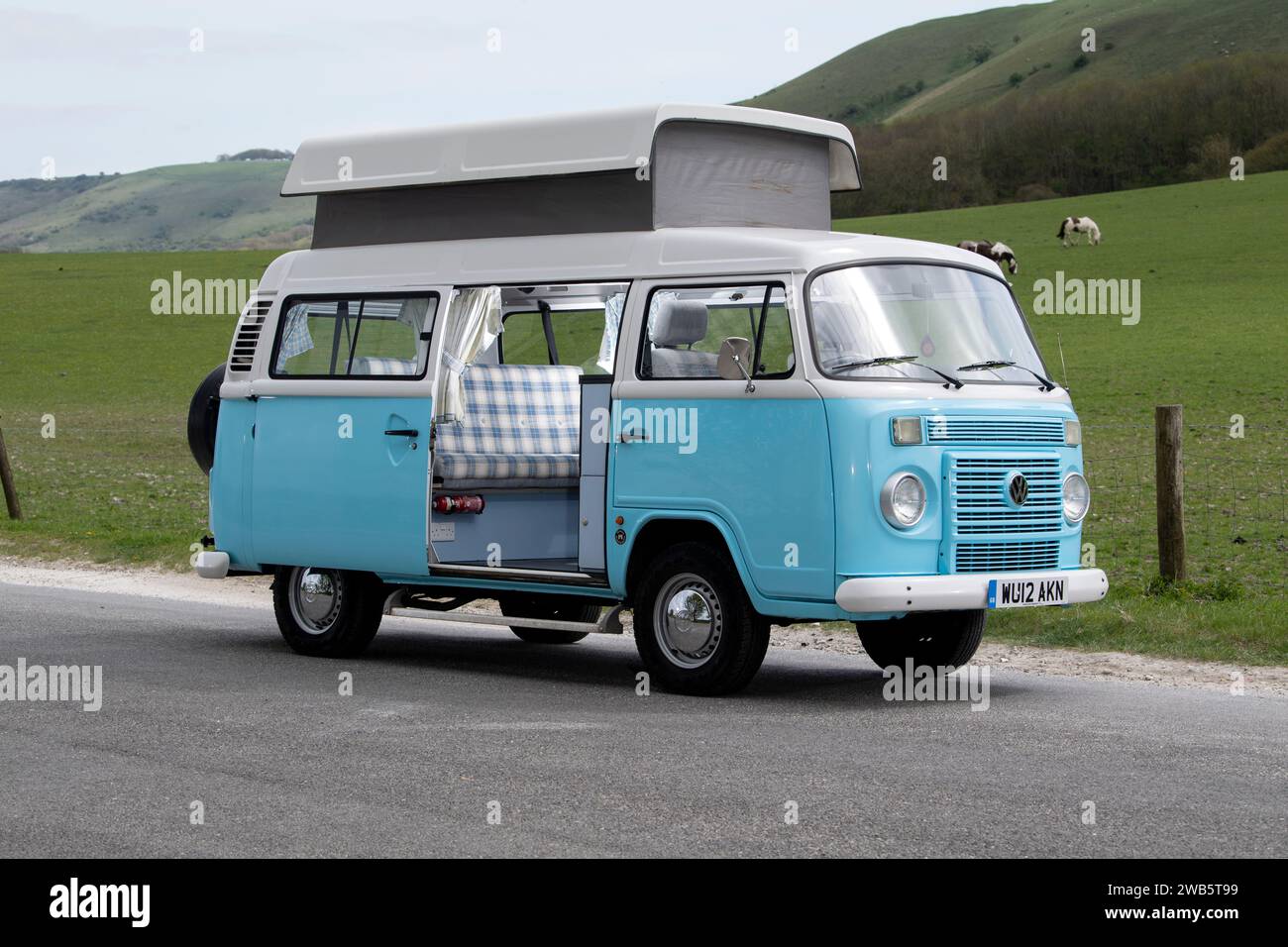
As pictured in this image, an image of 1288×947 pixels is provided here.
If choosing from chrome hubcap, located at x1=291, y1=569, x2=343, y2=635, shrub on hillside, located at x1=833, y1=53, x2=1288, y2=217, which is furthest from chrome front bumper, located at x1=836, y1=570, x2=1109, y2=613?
shrub on hillside, located at x1=833, y1=53, x2=1288, y2=217

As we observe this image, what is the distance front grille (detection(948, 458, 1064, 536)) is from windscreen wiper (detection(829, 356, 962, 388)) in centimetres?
47

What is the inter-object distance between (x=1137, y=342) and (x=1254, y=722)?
38797 mm

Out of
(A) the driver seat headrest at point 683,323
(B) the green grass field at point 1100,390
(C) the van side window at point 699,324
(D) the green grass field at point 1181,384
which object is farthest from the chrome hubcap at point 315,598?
(D) the green grass field at point 1181,384

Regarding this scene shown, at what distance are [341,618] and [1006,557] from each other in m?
4.69

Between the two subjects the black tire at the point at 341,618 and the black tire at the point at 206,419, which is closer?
the black tire at the point at 341,618

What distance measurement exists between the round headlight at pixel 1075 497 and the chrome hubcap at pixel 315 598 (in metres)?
4.95

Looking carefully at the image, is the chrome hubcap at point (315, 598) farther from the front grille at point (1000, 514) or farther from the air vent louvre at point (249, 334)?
the front grille at point (1000, 514)

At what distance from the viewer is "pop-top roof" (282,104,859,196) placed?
11078 mm

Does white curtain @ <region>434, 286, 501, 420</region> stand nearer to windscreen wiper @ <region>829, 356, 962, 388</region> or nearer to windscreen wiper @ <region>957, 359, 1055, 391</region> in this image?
windscreen wiper @ <region>829, 356, 962, 388</region>

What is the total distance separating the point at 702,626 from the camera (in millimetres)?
10508

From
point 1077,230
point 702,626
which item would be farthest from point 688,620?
point 1077,230

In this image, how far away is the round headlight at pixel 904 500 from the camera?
9.79 metres

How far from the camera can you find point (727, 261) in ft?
34.6
